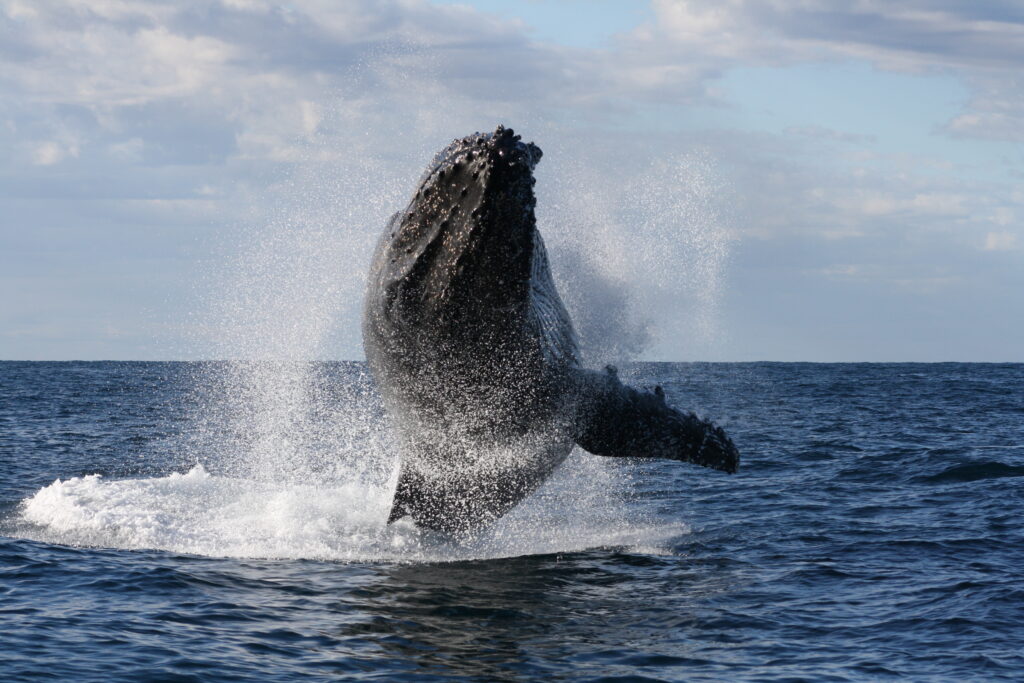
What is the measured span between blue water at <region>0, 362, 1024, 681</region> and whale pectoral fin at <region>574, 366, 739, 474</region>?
5.94ft

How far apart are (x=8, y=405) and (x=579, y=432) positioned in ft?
151

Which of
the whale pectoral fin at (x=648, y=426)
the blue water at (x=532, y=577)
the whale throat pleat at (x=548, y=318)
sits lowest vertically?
the blue water at (x=532, y=577)

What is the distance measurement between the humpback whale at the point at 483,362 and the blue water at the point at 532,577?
148cm

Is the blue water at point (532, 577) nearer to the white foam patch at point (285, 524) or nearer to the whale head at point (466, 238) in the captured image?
the white foam patch at point (285, 524)

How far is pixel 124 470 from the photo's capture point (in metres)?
25.8

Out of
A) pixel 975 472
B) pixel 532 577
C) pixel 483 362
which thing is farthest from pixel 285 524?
pixel 975 472

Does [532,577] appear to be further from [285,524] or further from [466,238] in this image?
[466,238]

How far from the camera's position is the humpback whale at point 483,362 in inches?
414

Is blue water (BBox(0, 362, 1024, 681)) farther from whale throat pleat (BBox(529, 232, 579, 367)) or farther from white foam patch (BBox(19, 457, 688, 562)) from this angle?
whale throat pleat (BBox(529, 232, 579, 367))

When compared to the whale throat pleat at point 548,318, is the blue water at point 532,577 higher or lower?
lower

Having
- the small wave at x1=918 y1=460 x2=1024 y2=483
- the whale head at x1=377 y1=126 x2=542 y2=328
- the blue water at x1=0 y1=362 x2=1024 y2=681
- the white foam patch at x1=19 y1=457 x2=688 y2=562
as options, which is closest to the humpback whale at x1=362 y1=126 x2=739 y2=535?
the whale head at x1=377 y1=126 x2=542 y2=328

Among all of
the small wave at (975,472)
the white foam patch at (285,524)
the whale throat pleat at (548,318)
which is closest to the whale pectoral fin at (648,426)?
the whale throat pleat at (548,318)

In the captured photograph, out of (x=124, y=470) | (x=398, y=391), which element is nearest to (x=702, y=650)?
(x=398, y=391)

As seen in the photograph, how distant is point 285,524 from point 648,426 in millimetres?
6572
